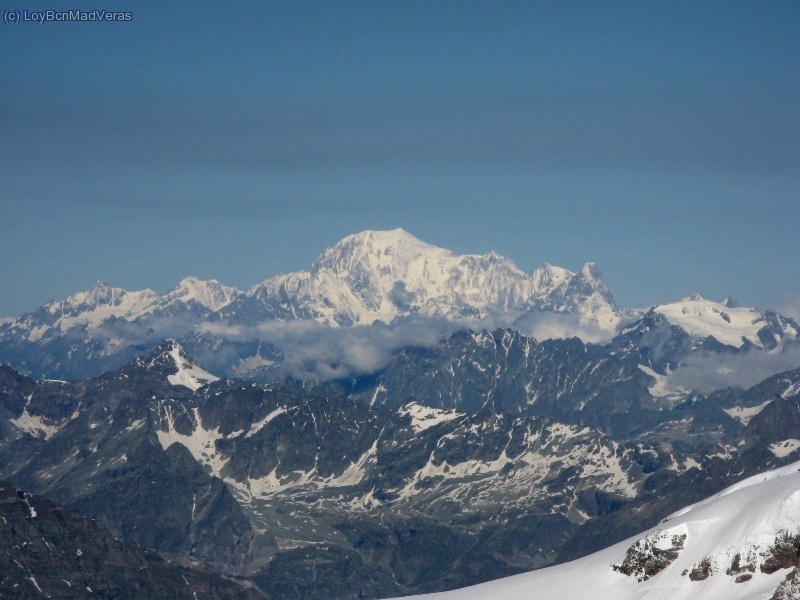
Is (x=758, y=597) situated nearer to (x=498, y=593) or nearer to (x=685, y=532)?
(x=685, y=532)

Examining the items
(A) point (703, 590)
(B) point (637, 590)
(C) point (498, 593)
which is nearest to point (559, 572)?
(C) point (498, 593)

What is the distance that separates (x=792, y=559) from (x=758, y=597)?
3183 millimetres

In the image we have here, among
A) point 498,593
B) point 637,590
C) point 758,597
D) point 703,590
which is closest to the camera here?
point 758,597

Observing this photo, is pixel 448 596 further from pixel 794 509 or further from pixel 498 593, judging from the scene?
pixel 794 509

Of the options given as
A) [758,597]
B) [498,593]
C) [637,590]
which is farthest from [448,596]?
[758,597]

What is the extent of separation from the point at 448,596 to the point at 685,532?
2138 cm

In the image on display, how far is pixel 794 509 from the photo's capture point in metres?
69.9

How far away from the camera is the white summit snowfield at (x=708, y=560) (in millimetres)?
69375

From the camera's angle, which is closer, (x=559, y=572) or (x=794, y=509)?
(x=794, y=509)

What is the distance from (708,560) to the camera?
2840 inches

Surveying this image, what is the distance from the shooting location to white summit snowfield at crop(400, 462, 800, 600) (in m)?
69.4

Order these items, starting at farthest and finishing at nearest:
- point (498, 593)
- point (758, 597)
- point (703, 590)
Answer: point (498, 593) < point (703, 590) < point (758, 597)

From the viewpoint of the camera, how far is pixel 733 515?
247 ft

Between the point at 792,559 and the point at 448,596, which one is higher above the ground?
the point at 792,559
